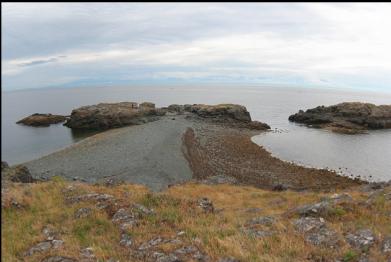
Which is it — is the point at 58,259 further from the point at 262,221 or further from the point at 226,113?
the point at 226,113

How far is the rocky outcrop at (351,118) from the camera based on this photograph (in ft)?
311

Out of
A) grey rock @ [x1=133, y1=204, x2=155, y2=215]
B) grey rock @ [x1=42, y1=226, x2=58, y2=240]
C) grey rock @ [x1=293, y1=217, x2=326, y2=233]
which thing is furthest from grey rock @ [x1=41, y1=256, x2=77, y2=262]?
grey rock @ [x1=293, y1=217, x2=326, y2=233]

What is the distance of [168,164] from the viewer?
50.8 meters

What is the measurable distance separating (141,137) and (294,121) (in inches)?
2501

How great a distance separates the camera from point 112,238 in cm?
1406

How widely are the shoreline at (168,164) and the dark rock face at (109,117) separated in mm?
23686

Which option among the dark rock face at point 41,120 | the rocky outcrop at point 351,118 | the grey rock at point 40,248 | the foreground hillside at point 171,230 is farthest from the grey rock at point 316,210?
the dark rock face at point 41,120

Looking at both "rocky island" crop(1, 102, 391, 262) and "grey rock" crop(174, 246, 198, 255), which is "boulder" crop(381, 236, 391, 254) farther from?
"grey rock" crop(174, 246, 198, 255)

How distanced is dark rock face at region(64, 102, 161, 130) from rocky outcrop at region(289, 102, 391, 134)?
46958 mm

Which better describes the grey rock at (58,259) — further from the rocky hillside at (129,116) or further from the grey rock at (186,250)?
the rocky hillside at (129,116)

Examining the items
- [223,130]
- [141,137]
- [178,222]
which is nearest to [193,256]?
[178,222]

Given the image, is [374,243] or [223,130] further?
[223,130]

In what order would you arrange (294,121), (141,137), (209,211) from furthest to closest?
(294,121)
(141,137)
(209,211)

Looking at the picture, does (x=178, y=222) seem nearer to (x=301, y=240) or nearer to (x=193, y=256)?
(x=193, y=256)
